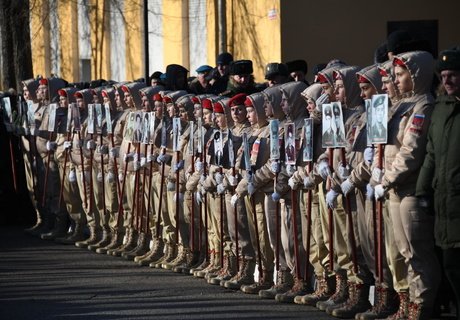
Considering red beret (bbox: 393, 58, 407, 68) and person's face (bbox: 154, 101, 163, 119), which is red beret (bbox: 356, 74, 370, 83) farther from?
person's face (bbox: 154, 101, 163, 119)

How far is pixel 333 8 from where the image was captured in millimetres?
22750

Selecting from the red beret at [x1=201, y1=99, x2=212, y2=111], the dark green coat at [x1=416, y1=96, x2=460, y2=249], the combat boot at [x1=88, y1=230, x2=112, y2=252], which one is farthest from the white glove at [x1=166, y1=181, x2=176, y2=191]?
the dark green coat at [x1=416, y1=96, x2=460, y2=249]

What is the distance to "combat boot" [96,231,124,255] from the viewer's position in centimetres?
1631

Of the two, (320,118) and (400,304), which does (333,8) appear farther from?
(400,304)

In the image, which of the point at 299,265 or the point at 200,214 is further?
the point at 200,214

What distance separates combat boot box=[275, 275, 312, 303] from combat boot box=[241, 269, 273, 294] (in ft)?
1.75

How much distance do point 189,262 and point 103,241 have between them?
2524 mm

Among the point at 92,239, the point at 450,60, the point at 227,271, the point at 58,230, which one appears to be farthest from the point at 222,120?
the point at 58,230

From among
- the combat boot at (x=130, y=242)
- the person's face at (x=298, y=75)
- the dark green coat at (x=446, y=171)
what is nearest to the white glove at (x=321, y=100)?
the dark green coat at (x=446, y=171)

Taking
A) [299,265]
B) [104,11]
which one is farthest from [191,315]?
[104,11]

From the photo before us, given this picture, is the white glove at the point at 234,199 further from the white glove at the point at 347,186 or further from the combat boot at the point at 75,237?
the combat boot at the point at 75,237

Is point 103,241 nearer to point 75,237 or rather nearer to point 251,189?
point 75,237

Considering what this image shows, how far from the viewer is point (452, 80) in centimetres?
920

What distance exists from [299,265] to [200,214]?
2411mm
